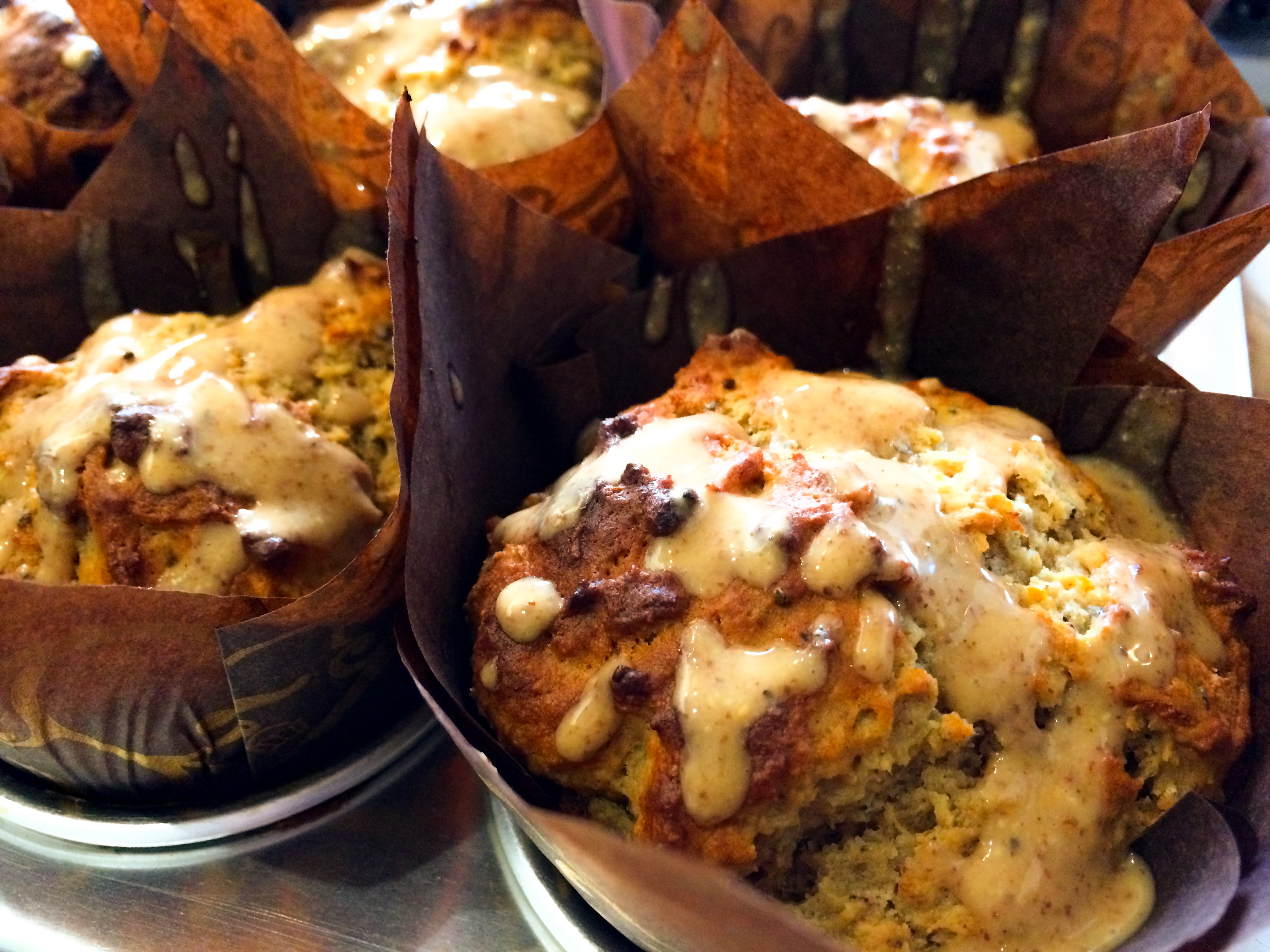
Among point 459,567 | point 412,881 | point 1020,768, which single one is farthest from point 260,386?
point 1020,768

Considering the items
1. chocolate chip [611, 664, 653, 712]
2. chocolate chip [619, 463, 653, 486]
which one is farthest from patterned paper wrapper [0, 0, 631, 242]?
chocolate chip [611, 664, 653, 712]

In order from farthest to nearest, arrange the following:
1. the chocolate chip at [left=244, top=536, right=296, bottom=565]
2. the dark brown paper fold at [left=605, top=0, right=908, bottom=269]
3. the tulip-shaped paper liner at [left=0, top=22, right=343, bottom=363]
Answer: the tulip-shaped paper liner at [left=0, top=22, right=343, bottom=363], the dark brown paper fold at [left=605, top=0, right=908, bottom=269], the chocolate chip at [left=244, top=536, right=296, bottom=565]

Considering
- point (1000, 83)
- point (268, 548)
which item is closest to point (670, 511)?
point (268, 548)

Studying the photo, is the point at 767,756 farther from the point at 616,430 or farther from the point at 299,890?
the point at 299,890

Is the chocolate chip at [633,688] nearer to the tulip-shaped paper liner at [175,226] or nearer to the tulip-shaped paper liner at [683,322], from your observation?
the tulip-shaped paper liner at [683,322]

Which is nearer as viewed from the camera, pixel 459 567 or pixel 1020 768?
pixel 1020 768

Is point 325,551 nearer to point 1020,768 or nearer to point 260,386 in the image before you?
point 260,386

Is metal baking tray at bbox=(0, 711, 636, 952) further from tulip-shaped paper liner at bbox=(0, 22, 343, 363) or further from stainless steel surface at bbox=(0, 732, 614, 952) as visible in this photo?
tulip-shaped paper liner at bbox=(0, 22, 343, 363)
